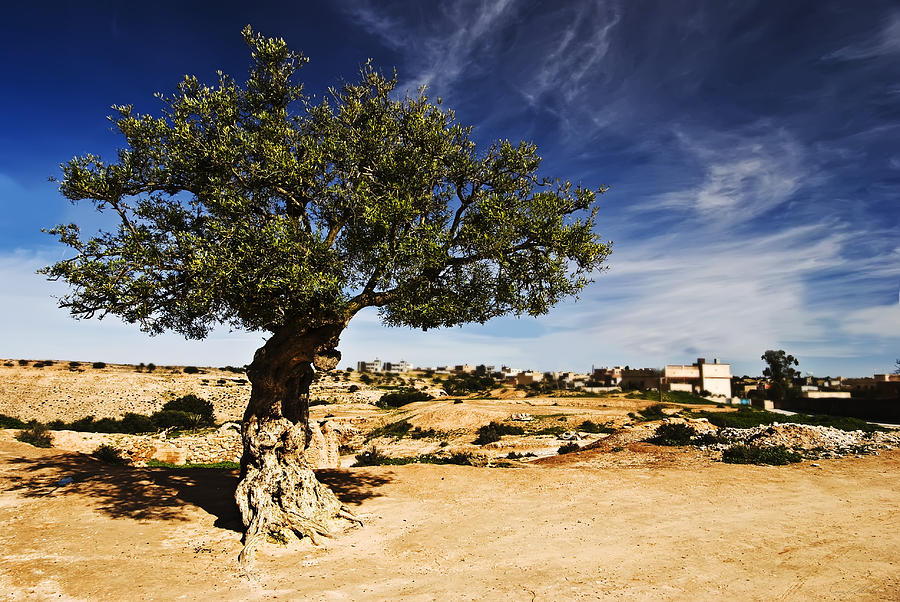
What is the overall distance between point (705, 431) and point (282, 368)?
28.6m

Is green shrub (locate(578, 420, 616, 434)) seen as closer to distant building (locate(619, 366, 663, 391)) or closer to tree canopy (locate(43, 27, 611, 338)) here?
tree canopy (locate(43, 27, 611, 338))

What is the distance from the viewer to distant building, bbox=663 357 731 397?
9994cm

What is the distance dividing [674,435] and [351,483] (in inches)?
798

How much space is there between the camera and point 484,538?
13219 millimetres

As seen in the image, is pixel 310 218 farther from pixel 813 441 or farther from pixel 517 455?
pixel 813 441

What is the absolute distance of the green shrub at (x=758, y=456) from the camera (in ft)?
73.3

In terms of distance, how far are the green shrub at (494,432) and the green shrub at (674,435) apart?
40.9 ft

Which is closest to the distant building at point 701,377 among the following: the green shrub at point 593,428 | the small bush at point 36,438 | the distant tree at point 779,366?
the distant tree at point 779,366

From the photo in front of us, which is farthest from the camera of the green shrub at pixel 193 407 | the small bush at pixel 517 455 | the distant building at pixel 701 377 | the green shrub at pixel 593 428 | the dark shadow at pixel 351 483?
the distant building at pixel 701 377

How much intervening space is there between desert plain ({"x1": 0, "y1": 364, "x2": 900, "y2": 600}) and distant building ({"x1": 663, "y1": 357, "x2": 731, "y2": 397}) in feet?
273

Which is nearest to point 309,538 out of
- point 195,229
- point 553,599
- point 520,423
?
point 553,599

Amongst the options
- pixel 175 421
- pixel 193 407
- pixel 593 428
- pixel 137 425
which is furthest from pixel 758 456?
pixel 193 407

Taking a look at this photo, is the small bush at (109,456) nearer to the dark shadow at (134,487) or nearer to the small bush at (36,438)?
the dark shadow at (134,487)

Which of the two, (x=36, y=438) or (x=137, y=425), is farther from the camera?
(x=137, y=425)
